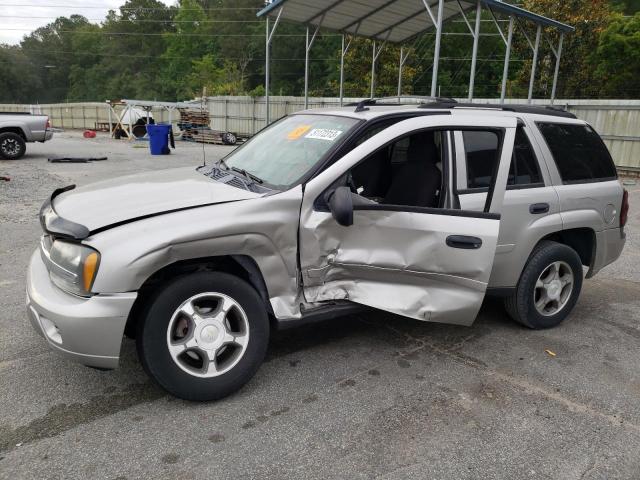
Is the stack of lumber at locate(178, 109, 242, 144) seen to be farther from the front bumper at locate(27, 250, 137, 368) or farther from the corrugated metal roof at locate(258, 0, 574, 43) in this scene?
the front bumper at locate(27, 250, 137, 368)

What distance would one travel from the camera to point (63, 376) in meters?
3.30

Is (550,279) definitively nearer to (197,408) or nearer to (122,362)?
(197,408)

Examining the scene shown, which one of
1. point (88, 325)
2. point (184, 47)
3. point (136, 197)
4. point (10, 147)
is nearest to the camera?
point (88, 325)

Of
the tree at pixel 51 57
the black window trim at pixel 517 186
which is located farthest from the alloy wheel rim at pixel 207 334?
the tree at pixel 51 57

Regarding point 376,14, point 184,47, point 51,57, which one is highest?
point 51,57

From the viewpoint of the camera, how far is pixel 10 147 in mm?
15359

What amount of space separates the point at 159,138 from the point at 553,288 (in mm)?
16847

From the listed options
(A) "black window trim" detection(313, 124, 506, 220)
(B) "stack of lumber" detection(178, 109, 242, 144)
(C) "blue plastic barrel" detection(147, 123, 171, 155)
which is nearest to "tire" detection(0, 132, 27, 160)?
(C) "blue plastic barrel" detection(147, 123, 171, 155)

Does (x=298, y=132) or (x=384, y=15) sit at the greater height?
(x=384, y=15)

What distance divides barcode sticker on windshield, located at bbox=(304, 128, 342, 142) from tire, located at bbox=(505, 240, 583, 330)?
1.87m

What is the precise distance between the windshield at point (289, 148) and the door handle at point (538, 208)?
1546mm

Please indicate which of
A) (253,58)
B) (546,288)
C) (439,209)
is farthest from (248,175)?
(253,58)

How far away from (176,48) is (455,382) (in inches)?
3138

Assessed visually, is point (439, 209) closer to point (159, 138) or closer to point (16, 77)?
point (159, 138)
